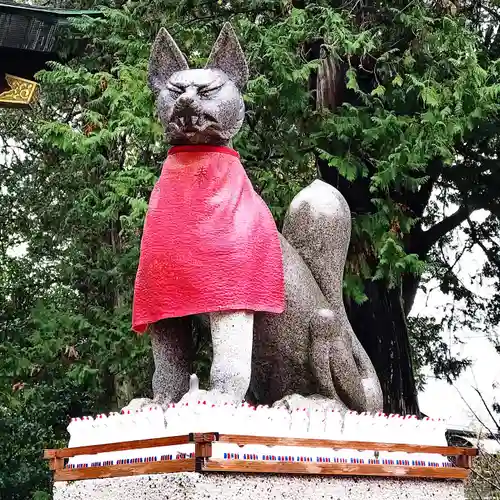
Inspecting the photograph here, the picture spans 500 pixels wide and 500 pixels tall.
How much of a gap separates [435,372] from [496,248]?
170 cm

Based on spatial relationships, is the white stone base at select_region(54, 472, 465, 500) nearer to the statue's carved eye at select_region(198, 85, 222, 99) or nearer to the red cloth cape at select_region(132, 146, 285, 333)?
the red cloth cape at select_region(132, 146, 285, 333)

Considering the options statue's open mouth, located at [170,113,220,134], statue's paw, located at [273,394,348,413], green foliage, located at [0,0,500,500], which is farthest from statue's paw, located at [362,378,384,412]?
green foliage, located at [0,0,500,500]

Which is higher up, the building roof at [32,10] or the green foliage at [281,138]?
the building roof at [32,10]

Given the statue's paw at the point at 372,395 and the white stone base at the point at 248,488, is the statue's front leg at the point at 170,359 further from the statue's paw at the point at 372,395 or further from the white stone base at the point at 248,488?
the statue's paw at the point at 372,395

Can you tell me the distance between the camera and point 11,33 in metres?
8.16

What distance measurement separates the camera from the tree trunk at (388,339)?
8312 millimetres

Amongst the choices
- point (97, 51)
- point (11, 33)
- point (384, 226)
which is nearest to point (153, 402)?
point (384, 226)

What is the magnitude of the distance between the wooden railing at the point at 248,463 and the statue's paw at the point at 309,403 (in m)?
0.31

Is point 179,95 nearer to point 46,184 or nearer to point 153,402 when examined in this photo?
Answer: point 153,402

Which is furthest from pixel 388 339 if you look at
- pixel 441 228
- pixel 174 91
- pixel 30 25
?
pixel 174 91

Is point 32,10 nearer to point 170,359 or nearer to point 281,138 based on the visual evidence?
point 281,138

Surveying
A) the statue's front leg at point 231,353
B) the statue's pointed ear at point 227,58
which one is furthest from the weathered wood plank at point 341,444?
the statue's pointed ear at point 227,58

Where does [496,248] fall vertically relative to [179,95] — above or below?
above

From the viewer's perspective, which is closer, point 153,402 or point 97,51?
point 153,402
